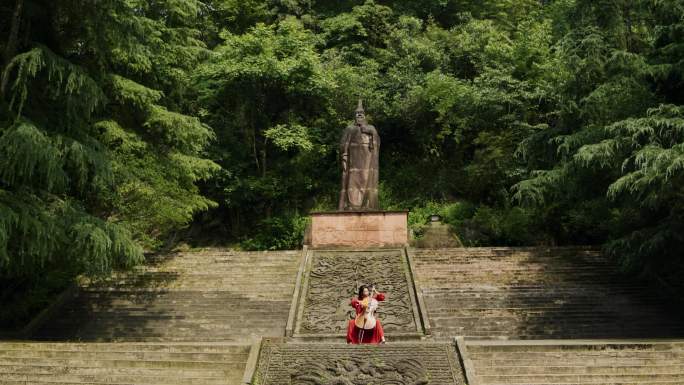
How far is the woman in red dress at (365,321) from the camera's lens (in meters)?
9.59

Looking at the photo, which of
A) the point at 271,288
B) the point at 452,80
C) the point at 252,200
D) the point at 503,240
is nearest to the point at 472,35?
the point at 452,80

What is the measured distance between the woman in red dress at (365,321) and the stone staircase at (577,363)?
4.52 ft

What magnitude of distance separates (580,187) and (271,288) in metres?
6.81

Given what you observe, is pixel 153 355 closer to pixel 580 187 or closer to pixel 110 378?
pixel 110 378

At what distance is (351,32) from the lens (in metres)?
27.5

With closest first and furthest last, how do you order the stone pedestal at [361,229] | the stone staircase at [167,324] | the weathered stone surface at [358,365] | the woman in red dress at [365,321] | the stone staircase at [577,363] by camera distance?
the weathered stone surface at [358,365] → the stone staircase at [577,363] → the stone staircase at [167,324] → the woman in red dress at [365,321] → the stone pedestal at [361,229]

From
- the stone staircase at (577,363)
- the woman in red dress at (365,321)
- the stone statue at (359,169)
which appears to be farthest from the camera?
the stone statue at (359,169)

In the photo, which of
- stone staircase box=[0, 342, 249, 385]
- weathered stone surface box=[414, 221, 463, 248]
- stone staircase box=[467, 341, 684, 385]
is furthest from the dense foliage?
stone staircase box=[467, 341, 684, 385]

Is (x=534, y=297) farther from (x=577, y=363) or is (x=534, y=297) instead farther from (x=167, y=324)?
(x=167, y=324)

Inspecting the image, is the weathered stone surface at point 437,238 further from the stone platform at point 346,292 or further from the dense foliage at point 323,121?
the stone platform at point 346,292

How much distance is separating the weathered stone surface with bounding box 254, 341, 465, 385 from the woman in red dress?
0.34 meters

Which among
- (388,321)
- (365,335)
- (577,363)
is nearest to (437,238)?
(388,321)

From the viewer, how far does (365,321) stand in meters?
9.76

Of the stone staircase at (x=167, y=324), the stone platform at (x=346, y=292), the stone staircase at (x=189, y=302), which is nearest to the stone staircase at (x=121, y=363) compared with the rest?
the stone staircase at (x=167, y=324)
